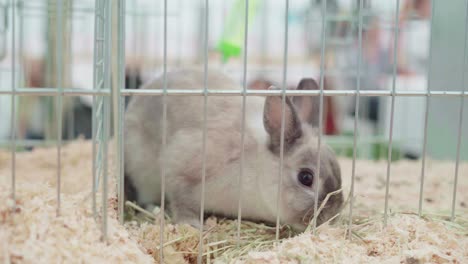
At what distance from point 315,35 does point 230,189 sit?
2985 mm

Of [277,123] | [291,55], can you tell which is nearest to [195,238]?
[277,123]

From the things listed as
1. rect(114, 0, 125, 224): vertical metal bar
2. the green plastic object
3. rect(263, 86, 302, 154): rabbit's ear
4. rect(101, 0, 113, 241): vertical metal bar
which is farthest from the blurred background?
rect(101, 0, 113, 241): vertical metal bar

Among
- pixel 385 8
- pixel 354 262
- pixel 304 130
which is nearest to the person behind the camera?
pixel 354 262

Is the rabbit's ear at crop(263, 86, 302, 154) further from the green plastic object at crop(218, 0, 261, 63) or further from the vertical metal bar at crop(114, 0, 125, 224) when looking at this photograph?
the green plastic object at crop(218, 0, 261, 63)

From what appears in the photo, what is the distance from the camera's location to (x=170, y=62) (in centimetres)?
438

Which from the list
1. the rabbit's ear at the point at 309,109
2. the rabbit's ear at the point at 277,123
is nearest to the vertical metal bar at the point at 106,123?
the rabbit's ear at the point at 277,123

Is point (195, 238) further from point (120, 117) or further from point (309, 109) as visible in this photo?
point (309, 109)

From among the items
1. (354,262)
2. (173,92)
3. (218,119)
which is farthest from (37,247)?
(218,119)

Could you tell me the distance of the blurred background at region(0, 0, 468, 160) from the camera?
10.2 ft

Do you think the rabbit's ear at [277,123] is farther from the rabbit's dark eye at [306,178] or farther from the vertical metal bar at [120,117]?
the vertical metal bar at [120,117]

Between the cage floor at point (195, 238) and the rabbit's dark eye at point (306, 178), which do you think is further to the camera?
the rabbit's dark eye at point (306, 178)

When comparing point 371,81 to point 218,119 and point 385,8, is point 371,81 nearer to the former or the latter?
point 385,8

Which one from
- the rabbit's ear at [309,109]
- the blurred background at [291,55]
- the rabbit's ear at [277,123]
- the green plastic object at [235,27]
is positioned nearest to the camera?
the rabbit's ear at [277,123]

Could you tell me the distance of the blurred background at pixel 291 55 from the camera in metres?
3.10
